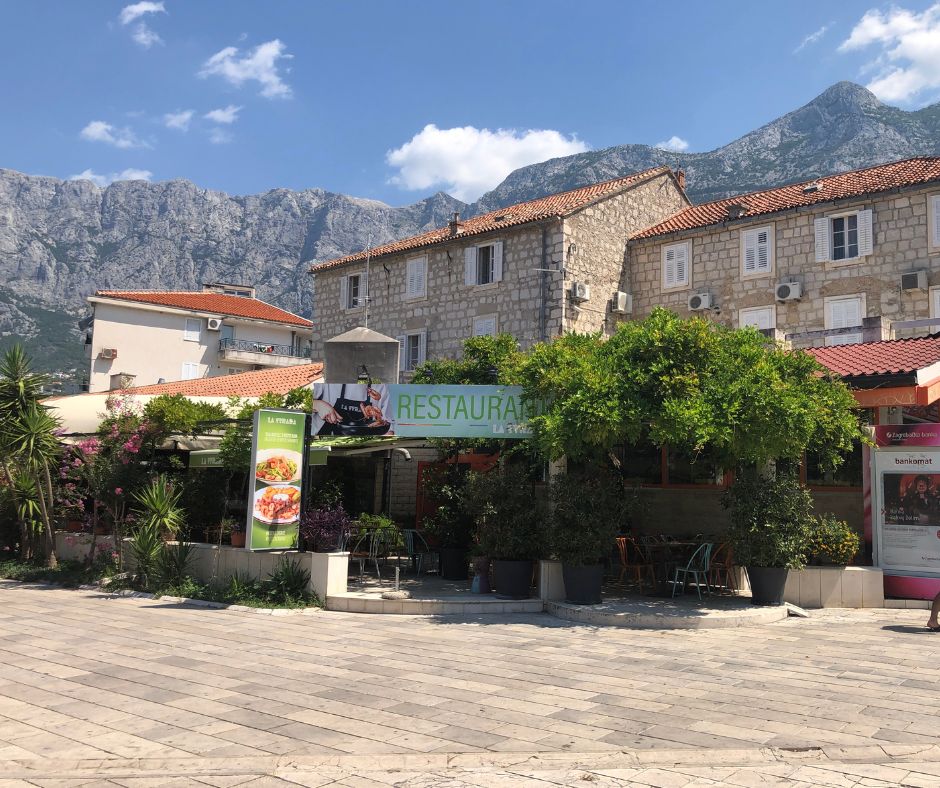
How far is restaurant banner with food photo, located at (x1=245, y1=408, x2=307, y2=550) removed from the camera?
11586 mm

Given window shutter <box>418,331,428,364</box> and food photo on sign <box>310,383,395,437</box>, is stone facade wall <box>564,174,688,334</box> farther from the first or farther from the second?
food photo on sign <box>310,383,395,437</box>

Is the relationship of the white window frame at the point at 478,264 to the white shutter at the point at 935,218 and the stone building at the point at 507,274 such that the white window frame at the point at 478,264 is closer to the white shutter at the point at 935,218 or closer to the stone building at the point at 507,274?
the stone building at the point at 507,274

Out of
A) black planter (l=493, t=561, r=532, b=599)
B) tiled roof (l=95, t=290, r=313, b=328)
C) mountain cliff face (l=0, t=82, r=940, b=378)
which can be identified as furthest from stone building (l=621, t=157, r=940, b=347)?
mountain cliff face (l=0, t=82, r=940, b=378)

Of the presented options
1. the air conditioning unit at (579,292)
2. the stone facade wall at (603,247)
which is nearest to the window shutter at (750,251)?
the stone facade wall at (603,247)

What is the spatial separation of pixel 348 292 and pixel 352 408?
1982 cm

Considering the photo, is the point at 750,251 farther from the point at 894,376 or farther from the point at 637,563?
the point at 637,563

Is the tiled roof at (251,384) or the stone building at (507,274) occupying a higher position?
the stone building at (507,274)

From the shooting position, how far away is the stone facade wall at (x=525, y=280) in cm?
2522

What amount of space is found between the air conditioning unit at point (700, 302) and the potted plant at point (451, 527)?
564 inches

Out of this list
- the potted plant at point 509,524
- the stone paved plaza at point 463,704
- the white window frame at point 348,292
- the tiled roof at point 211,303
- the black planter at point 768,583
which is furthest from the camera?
the tiled roof at point 211,303

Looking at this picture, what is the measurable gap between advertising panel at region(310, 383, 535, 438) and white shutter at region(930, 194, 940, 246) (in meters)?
15.4

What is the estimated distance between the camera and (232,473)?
14906 millimetres

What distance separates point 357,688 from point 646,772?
2.91m

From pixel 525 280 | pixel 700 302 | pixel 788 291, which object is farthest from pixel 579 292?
pixel 788 291
